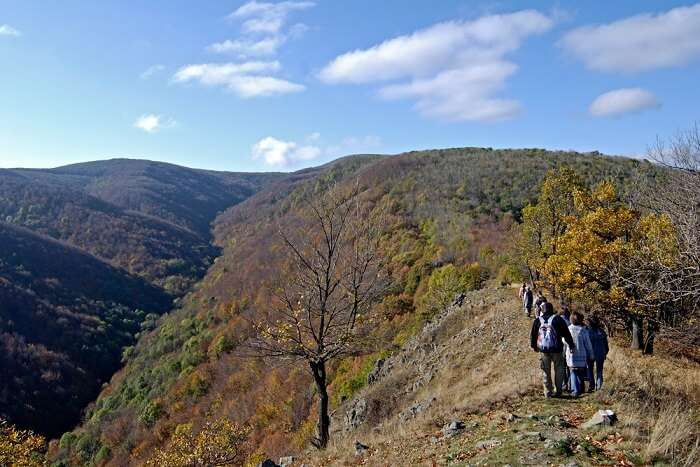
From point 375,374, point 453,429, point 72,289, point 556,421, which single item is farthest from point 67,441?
point 556,421

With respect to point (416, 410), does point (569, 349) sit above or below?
above

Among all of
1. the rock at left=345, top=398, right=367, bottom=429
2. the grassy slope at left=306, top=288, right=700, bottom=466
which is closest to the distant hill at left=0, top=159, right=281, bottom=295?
the rock at left=345, top=398, right=367, bottom=429

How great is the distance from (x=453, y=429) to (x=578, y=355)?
2721 mm

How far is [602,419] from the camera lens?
680cm

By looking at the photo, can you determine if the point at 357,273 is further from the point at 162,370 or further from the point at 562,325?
the point at 162,370

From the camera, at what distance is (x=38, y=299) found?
291ft

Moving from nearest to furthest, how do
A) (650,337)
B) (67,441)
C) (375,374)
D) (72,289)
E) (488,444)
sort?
(488,444) → (650,337) → (375,374) → (67,441) → (72,289)

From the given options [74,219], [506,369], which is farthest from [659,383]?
[74,219]

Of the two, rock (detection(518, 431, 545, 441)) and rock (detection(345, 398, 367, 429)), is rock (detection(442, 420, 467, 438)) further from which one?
rock (detection(345, 398, 367, 429))

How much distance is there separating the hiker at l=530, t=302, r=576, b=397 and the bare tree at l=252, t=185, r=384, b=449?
4062 mm

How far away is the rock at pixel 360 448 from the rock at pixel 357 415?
33.7 feet

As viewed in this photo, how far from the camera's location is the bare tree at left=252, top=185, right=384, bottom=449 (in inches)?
446

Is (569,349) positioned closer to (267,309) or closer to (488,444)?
(488,444)

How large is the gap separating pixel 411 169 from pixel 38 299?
2893 inches
